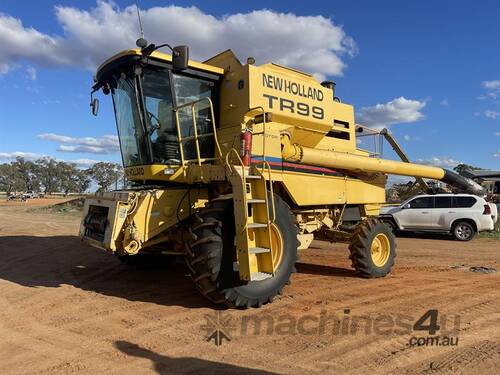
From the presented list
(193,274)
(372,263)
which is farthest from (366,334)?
(372,263)

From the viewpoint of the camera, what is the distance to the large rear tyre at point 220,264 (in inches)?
219

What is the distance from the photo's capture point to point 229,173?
19.2ft

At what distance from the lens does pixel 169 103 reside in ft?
22.3

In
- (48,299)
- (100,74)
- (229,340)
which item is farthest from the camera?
(100,74)

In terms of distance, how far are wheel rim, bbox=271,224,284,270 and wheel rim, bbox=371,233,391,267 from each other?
3066 mm

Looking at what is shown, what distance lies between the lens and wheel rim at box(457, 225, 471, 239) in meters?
16.1

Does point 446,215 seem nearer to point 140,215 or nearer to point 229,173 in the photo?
point 229,173

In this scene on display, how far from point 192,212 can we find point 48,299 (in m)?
2.36

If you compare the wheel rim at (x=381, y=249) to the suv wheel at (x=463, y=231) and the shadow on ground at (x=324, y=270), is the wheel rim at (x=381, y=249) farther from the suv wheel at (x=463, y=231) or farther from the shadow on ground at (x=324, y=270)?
the suv wheel at (x=463, y=231)

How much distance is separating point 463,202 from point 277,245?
41.0 feet

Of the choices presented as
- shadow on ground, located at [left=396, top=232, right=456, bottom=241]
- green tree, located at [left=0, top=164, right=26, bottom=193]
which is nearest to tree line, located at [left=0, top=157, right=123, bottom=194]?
green tree, located at [left=0, top=164, right=26, bottom=193]

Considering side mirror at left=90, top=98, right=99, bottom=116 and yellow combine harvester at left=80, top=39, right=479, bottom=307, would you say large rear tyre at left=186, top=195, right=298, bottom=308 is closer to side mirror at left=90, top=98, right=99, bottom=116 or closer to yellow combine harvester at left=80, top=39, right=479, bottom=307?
yellow combine harvester at left=80, top=39, right=479, bottom=307

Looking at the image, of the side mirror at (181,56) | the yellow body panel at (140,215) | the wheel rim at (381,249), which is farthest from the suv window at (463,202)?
the side mirror at (181,56)

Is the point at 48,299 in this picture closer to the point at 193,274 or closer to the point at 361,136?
the point at 193,274
